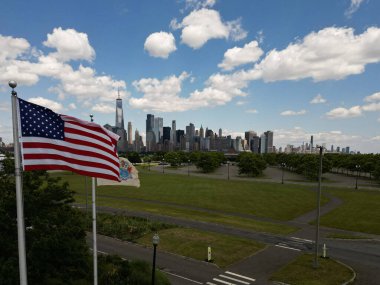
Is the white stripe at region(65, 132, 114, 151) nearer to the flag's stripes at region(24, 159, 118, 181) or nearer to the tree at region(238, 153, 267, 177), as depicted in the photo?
the flag's stripes at region(24, 159, 118, 181)

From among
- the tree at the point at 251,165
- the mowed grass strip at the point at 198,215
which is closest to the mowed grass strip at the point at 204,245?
the mowed grass strip at the point at 198,215

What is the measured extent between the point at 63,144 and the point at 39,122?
1.01m

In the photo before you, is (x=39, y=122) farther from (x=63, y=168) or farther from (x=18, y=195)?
(x=18, y=195)

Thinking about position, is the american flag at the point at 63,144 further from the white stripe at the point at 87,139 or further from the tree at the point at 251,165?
the tree at the point at 251,165

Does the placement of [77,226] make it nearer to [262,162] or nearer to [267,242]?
[267,242]

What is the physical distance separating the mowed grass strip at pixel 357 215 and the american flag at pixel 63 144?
3434cm

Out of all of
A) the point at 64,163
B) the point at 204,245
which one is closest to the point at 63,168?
the point at 64,163

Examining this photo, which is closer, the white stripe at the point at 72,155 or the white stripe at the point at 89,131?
the white stripe at the point at 72,155

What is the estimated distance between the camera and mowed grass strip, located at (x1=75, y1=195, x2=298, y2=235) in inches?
1401

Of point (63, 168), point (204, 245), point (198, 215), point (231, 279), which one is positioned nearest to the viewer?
point (63, 168)

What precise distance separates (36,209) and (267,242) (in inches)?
869

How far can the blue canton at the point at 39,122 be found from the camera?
8082 millimetres

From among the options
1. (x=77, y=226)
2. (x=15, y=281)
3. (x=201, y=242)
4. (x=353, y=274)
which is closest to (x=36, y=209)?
(x=77, y=226)

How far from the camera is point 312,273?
74.9 ft
